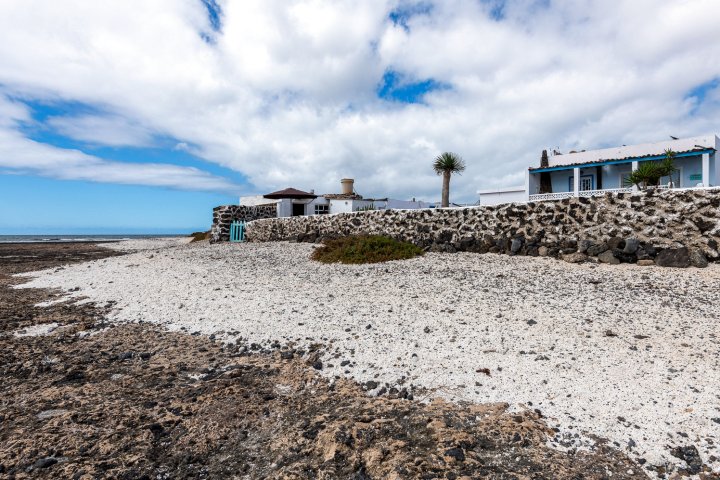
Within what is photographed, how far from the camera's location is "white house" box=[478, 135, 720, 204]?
67.3ft

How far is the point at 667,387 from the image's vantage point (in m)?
3.85

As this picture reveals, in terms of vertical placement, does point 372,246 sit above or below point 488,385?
above

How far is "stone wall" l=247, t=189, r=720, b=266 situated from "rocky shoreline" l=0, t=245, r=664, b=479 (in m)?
9.04

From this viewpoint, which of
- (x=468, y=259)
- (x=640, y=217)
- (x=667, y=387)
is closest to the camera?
(x=667, y=387)

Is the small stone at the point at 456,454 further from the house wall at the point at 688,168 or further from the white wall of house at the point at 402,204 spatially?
the white wall of house at the point at 402,204

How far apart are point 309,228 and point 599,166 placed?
1827 centimetres

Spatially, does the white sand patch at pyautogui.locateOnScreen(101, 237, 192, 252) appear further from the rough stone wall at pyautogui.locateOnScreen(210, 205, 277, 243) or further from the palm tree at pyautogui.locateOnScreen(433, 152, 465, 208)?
the palm tree at pyautogui.locateOnScreen(433, 152, 465, 208)

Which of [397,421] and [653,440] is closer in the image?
[653,440]

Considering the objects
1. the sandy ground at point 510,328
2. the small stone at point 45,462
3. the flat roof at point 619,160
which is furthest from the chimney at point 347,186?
the small stone at point 45,462

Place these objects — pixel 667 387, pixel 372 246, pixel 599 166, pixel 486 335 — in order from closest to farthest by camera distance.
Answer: pixel 667 387 → pixel 486 335 → pixel 372 246 → pixel 599 166

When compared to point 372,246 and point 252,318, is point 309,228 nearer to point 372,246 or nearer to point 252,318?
point 372,246

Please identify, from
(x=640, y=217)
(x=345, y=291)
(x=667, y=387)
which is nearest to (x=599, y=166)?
(x=640, y=217)

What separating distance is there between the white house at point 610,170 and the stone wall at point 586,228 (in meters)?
8.22

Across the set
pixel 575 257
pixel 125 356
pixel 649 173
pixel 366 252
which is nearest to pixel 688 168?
pixel 649 173
